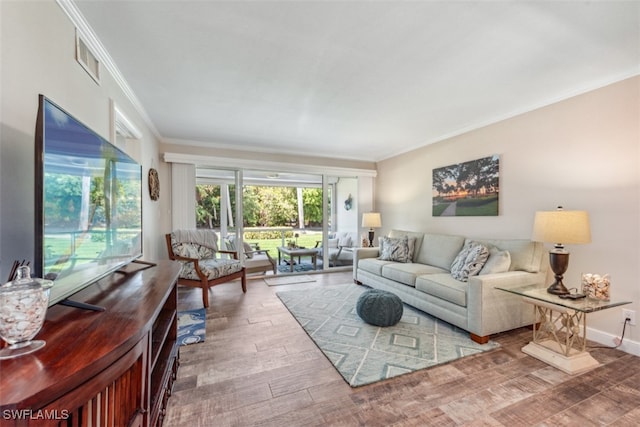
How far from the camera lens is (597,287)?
2244 millimetres

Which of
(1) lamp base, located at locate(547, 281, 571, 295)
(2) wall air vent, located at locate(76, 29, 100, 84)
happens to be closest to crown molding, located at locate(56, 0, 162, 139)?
(2) wall air vent, located at locate(76, 29, 100, 84)

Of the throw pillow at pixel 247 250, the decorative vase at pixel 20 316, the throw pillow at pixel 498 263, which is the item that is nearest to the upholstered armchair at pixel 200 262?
the throw pillow at pixel 247 250

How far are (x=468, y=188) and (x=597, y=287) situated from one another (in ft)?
5.99

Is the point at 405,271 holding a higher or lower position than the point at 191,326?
higher

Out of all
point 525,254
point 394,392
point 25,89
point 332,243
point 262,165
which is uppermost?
point 262,165

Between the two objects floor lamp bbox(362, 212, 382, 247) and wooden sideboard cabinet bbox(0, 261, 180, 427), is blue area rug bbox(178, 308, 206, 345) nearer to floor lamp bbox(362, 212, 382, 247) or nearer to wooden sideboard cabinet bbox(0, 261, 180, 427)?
wooden sideboard cabinet bbox(0, 261, 180, 427)

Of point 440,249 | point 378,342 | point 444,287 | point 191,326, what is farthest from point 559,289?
point 191,326

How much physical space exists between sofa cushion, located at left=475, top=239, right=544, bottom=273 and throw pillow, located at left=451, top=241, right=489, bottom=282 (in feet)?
0.90

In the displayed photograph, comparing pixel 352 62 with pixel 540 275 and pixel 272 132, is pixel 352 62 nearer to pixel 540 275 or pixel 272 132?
pixel 272 132

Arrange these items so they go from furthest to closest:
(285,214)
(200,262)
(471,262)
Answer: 1. (285,214)
2. (200,262)
3. (471,262)

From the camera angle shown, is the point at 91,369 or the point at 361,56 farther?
the point at 361,56

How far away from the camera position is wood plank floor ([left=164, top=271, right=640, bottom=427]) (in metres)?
1.62

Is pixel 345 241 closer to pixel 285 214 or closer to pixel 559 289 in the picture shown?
pixel 285 214

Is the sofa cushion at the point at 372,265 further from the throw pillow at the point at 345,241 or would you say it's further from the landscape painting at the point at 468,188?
the throw pillow at the point at 345,241
